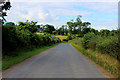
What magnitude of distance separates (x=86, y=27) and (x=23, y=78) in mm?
102042

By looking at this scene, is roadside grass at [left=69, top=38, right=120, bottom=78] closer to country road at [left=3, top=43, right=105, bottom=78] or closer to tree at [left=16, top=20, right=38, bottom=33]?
country road at [left=3, top=43, right=105, bottom=78]

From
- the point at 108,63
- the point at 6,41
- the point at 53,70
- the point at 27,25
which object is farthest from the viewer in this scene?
the point at 27,25

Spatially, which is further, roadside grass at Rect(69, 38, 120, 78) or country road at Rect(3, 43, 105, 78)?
roadside grass at Rect(69, 38, 120, 78)

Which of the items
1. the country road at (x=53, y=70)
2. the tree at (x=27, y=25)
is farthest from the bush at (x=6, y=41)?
the tree at (x=27, y=25)

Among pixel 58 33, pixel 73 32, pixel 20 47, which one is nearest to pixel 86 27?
pixel 73 32

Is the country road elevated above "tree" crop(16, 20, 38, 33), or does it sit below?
below

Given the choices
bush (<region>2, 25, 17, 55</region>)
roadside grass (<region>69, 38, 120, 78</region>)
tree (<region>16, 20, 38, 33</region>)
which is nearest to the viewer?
roadside grass (<region>69, 38, 120, 78</region>)

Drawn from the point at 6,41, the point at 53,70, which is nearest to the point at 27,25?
the point at 6,41

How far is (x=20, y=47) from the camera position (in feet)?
74.4

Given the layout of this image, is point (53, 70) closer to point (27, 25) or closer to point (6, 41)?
point (6, 41)

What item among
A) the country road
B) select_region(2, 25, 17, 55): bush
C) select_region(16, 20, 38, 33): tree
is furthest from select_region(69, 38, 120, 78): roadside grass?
select_region(16, 20, 38, 33): tree

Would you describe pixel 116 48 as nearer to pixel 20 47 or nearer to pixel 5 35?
pixel 5 35

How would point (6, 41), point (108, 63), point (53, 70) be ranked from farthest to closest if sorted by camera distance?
point (6, 41) → point (108, 63) → point (53, 70)

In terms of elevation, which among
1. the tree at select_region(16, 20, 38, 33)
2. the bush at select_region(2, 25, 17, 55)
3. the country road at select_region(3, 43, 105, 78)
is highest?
the tree at select_region(16, 20, 38, 33)
